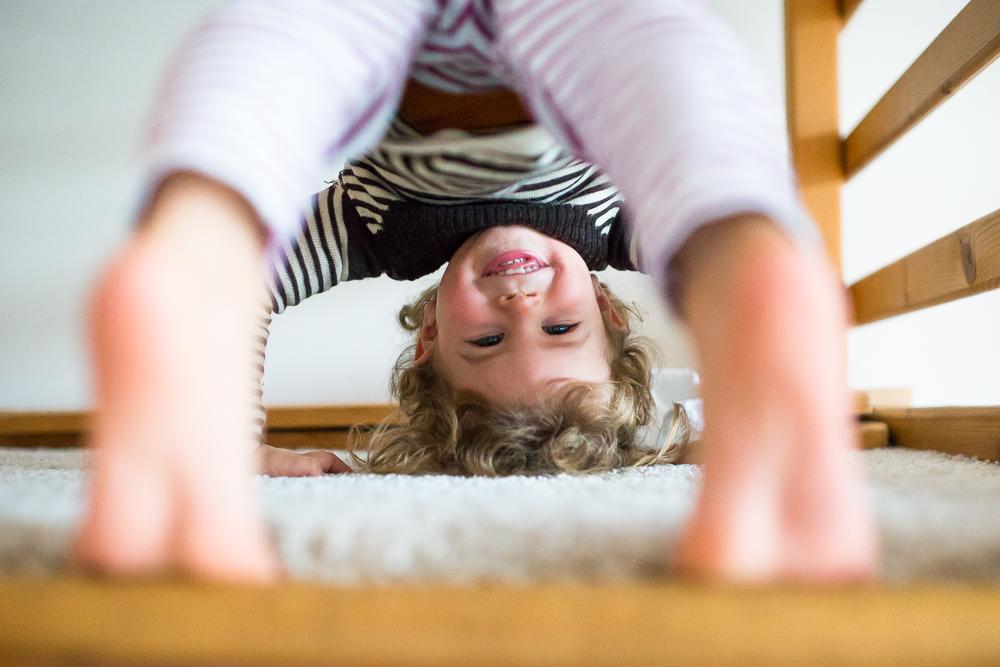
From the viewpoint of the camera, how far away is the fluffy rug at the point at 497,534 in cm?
29

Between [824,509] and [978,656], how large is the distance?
0.19ft

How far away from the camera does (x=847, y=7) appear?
3.51 feet

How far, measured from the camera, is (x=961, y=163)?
1.25 metres

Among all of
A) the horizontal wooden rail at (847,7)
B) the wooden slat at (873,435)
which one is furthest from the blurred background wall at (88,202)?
the wooden slat at (873,435)

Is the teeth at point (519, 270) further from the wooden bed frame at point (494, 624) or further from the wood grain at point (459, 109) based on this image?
the wooden bed frame at point (494, 624)

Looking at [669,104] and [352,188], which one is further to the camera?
[352,188]

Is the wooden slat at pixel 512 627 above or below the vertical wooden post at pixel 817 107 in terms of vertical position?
below

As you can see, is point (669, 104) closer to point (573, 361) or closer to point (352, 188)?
point (573, 361)

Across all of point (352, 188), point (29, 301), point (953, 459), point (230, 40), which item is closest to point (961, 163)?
point (953, 459)

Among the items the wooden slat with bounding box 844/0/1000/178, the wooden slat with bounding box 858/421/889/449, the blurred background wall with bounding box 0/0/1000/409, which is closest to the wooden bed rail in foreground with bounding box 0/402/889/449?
the blurred background wall with bounding box 0/0/1000/409

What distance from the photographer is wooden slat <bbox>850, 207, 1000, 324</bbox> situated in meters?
0.67

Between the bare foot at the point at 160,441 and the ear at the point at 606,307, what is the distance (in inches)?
27.2

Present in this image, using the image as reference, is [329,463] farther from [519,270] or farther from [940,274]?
[940,274]

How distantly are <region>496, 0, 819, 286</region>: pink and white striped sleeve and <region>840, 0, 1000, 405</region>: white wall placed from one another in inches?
43.0
